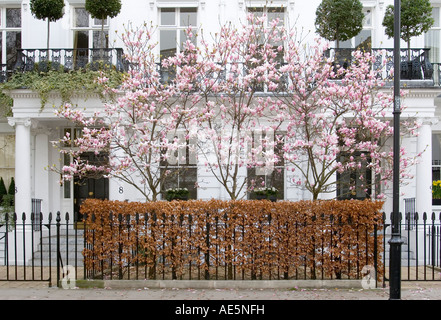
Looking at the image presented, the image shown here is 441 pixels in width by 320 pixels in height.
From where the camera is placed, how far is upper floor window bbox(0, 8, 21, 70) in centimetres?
1719

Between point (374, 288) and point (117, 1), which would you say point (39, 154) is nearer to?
point (117, 1)

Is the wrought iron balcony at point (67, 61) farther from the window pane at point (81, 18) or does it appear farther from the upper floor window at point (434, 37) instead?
the upper floor window at point (434, 37)

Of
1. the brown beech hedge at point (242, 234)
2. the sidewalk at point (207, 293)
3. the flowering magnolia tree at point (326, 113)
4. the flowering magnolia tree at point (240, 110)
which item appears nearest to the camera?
the sidewalk at point (207, 293)

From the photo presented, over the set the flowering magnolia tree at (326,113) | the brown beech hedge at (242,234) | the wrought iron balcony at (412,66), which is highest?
the wrought iron balcony at (412,66)

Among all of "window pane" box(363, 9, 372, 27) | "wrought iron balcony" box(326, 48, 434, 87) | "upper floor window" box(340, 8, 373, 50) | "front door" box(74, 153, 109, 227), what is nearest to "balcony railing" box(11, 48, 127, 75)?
"front door" box(74, 153, 109, 227)

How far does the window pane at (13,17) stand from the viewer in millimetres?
17359

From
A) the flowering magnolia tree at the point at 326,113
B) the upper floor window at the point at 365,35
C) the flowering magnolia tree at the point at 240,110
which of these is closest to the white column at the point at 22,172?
the flowering magnolia tree at the point at 240,110

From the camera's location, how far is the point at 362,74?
523 inches

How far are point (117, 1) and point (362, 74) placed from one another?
7.07 m

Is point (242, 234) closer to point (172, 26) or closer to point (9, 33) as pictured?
point (172, 26)

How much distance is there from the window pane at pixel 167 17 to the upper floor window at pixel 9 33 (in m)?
4.59

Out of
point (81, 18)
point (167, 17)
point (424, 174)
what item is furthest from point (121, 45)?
point (424, 174)

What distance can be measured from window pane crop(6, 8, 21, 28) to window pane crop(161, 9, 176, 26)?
464 centimetres
